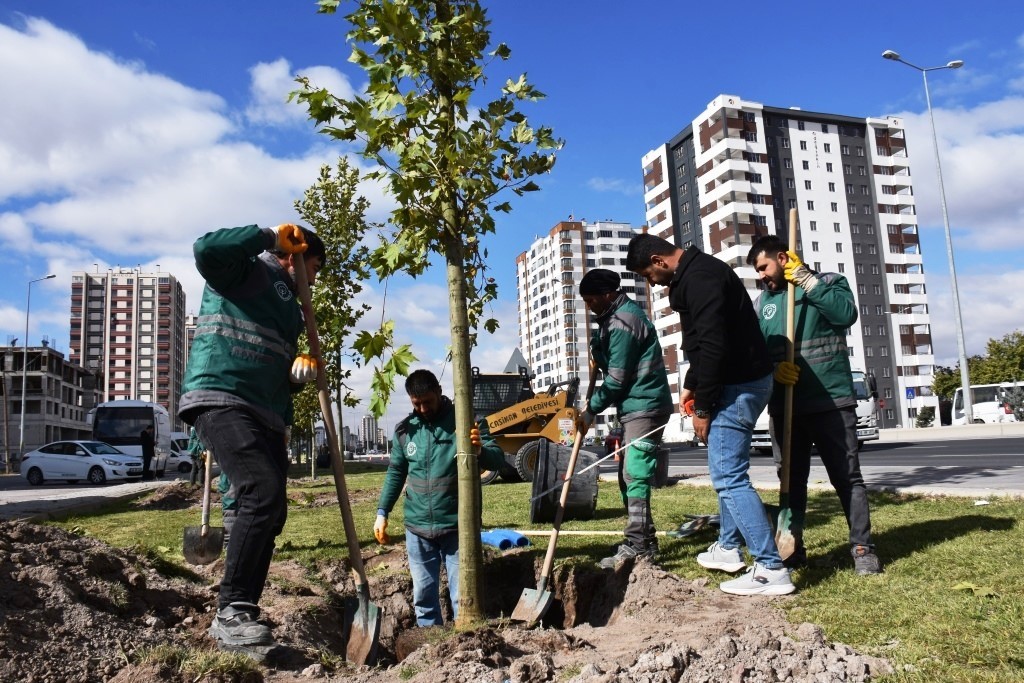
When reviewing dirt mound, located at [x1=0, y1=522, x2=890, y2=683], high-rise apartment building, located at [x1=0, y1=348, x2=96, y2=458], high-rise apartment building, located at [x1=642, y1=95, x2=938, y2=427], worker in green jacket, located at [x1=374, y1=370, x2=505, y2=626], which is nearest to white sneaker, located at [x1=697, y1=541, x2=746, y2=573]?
dirt mound, located at [x1=0, y1=522, x2=890, y2=683]

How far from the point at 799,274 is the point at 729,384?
860mm

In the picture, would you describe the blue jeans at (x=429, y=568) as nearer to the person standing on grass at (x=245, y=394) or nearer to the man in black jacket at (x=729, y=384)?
the person standing on grass at (x=245, y=394)

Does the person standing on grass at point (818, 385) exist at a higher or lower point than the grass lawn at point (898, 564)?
higher

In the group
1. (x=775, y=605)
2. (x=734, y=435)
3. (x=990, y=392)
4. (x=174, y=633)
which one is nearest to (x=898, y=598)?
(x=775, y=605)

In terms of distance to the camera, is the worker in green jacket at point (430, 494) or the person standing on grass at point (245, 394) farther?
the worker in green jacket at point (430, 494)

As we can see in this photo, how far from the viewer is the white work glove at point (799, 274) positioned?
161 inches

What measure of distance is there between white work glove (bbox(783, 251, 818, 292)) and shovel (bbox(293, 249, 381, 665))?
9.04 ft

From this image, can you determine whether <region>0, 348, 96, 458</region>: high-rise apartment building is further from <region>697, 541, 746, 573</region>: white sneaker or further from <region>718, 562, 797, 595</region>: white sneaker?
<region>718, 562, 797, 595</region>: white sneaker

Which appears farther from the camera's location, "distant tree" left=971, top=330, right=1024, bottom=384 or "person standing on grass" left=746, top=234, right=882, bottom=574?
"distant tree" left=971, top=330, right=1024, bottom=384

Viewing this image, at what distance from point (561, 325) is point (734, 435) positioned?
10647 cm

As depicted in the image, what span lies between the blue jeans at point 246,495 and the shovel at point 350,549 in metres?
0.33

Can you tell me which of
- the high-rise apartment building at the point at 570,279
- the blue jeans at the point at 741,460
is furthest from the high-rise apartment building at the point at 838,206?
the blue jeans at the point at 741,460

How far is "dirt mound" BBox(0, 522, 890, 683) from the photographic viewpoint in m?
2.51

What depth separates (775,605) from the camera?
3385 mm
